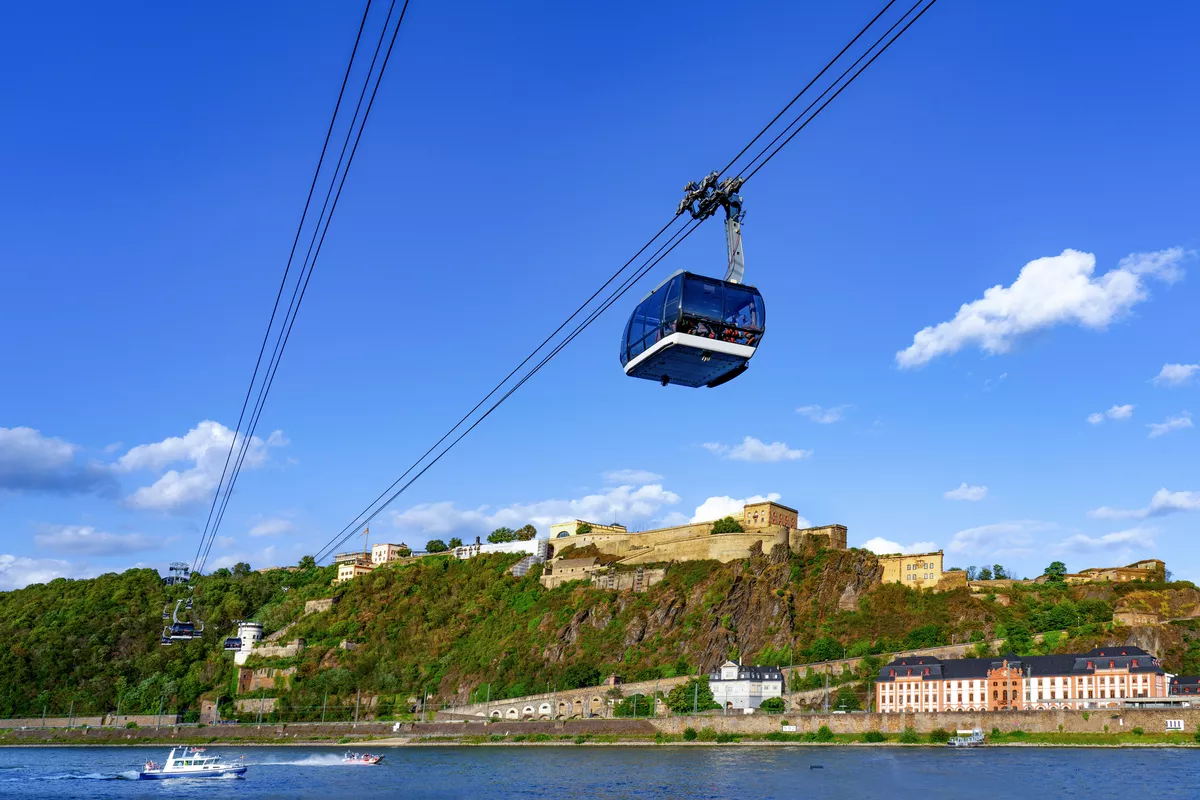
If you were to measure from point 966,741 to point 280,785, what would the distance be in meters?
48.0

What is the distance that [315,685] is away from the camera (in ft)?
393

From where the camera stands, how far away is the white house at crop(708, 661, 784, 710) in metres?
91.4

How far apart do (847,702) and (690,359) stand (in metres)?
76.1

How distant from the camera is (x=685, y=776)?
5853 cm

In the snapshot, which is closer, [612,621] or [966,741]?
[966,741]

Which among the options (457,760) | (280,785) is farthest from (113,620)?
(280,785)

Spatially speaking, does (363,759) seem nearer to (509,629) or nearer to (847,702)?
(847,702)

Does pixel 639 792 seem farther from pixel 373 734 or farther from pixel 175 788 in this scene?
pixel 373 734

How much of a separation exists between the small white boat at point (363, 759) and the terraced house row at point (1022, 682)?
41486 mm

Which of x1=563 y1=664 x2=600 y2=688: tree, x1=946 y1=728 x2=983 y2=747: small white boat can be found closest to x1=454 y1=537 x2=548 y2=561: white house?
x1=563 y1=664 x2=600 y2=688: tree

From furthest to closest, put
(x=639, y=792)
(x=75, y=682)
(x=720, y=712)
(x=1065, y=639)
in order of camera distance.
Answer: (x=75, y=682) < (x=1065, y=639) < (x=720, y=712) < (x=639, y=792)

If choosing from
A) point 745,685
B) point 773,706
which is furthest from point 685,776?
point 745,685

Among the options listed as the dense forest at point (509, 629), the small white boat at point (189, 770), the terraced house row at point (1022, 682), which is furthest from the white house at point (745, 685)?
the small white boat at point (189, 770)

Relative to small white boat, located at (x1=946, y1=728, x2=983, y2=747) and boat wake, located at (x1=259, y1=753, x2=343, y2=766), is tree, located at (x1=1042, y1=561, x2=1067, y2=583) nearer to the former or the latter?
small white boat, located at (x1=946, y1=728, x2=983, y2=747)
